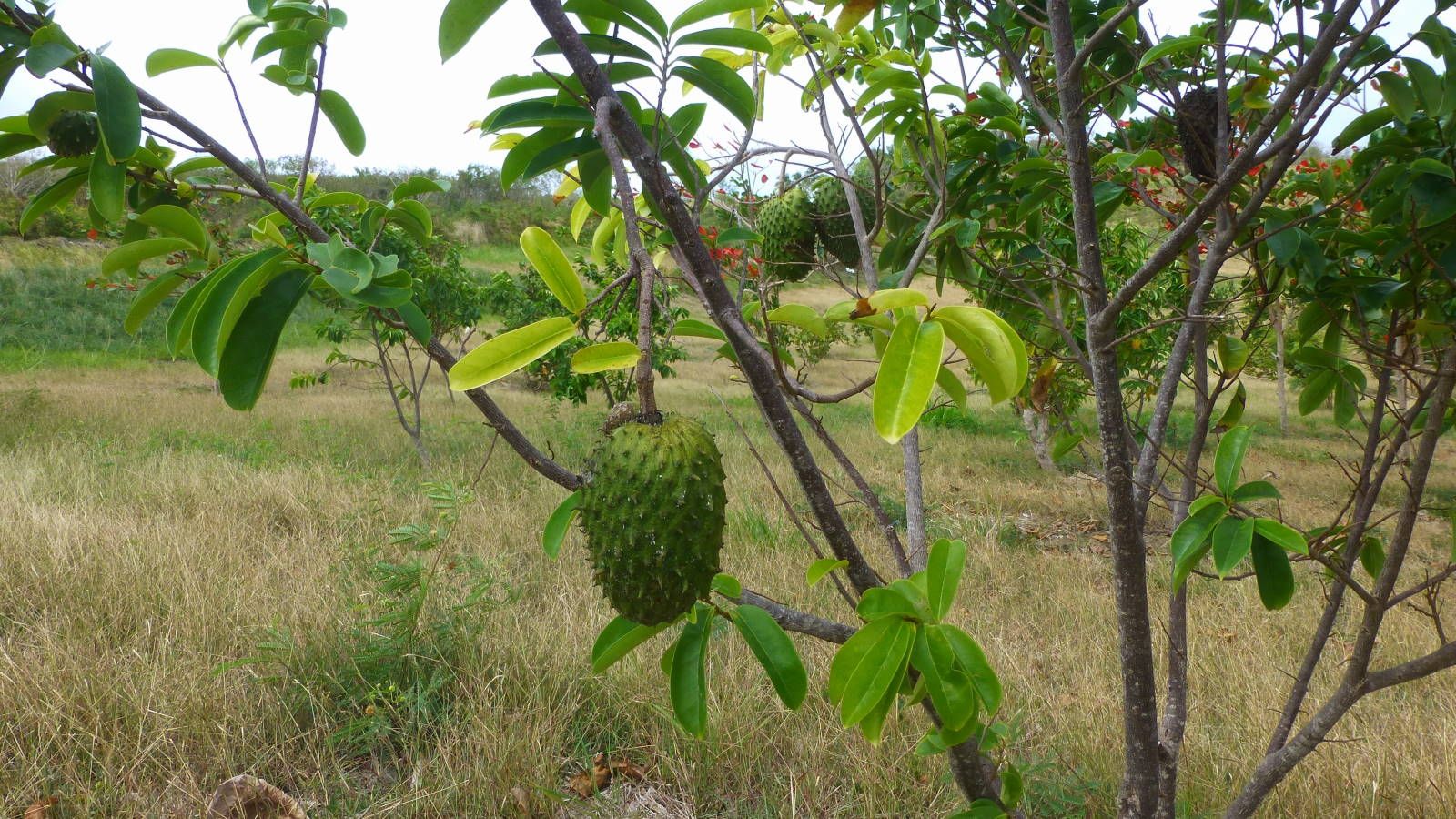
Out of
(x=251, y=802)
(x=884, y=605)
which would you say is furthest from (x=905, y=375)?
(x=251, y=802)

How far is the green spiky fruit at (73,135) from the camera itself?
86 cm

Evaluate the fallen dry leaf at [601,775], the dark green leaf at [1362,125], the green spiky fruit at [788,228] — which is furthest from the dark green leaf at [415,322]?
the fallen dry leaf at [601,775]

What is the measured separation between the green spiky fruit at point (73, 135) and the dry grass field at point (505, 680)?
1538 millimetres

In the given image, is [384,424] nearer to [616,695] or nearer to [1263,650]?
→ [616,695]

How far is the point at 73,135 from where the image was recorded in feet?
2.86

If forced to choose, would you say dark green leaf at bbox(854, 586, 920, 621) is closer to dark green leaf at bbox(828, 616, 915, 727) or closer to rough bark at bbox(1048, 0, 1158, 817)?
dark green leaf at bbox(828, 616, 915, 727)

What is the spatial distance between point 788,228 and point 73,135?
4.14ft

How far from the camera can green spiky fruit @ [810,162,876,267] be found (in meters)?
1.87

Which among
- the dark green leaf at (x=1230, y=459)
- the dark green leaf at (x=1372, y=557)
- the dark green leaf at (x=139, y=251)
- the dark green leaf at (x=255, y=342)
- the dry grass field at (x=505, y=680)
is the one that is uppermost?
the dark green leaf at (x=139, y=251)

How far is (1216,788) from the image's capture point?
216 centimetres

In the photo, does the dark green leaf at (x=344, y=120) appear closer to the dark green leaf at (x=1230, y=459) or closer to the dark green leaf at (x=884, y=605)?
the dark green leaf at (x=884, y=605)

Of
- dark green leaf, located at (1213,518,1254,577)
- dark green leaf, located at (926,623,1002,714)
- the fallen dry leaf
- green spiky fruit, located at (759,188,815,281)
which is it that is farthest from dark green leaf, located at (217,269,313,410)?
the fallen dry leaf

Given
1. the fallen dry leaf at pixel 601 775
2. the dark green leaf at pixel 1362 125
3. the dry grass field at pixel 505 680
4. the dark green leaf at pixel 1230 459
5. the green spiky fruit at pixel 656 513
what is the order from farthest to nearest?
1. the fallen dry leaf at pixel 601 775
2. the dry grass field at pixel 505 680
3. the dark green leaf at pixel 1362 125
4. the dark green leaf at pixel 1230 459
5. the green spiky fruit at pixel 656 513

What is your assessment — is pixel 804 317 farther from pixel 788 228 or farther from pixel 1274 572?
pixel 788 228
